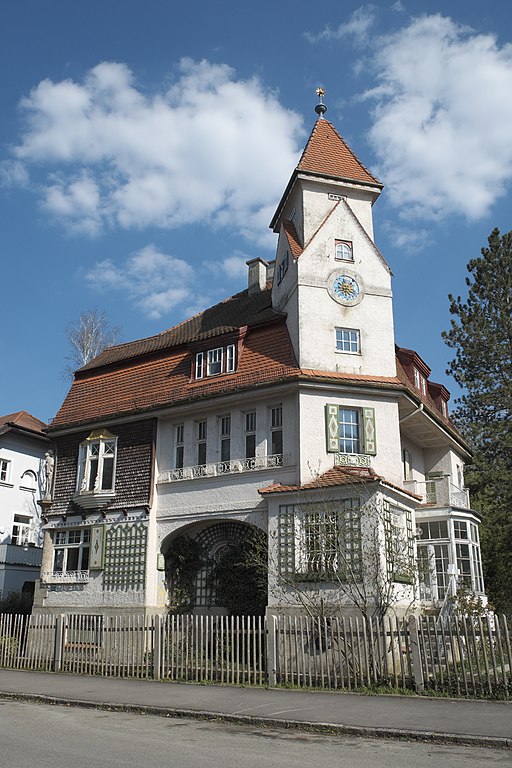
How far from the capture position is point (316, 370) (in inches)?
891

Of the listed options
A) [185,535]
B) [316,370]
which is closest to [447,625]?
[316,370]

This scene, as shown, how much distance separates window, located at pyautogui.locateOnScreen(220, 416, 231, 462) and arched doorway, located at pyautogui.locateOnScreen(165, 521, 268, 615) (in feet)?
7.09

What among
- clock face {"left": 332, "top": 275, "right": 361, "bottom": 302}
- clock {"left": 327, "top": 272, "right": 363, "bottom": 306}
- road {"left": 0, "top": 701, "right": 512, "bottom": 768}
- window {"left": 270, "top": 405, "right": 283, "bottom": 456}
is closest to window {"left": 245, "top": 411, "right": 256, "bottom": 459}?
window {"left": 270, "top": 405, "right": 283, "bottom": 456}

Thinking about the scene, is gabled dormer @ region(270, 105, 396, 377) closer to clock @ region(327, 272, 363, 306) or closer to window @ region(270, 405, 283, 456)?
clock @ region(327, 272, 363, 306)

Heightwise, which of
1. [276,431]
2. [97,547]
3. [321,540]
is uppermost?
[276,431]

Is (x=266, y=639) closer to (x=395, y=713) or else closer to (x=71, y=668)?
(x=395, y=713)

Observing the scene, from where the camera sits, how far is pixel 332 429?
2202 centimetres

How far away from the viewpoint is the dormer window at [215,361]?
80.3 feet

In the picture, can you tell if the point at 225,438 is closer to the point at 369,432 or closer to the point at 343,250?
the point at 369,432

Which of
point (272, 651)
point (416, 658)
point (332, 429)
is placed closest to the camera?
point (416, 658)

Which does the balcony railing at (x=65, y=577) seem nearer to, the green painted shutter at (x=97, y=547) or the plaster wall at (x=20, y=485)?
the green painted shutter at (x=97, y=547)

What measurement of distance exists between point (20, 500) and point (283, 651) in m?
21.7

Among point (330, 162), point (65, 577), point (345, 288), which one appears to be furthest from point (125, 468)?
point (330, 162)

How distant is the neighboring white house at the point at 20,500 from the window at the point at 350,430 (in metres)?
16.9
